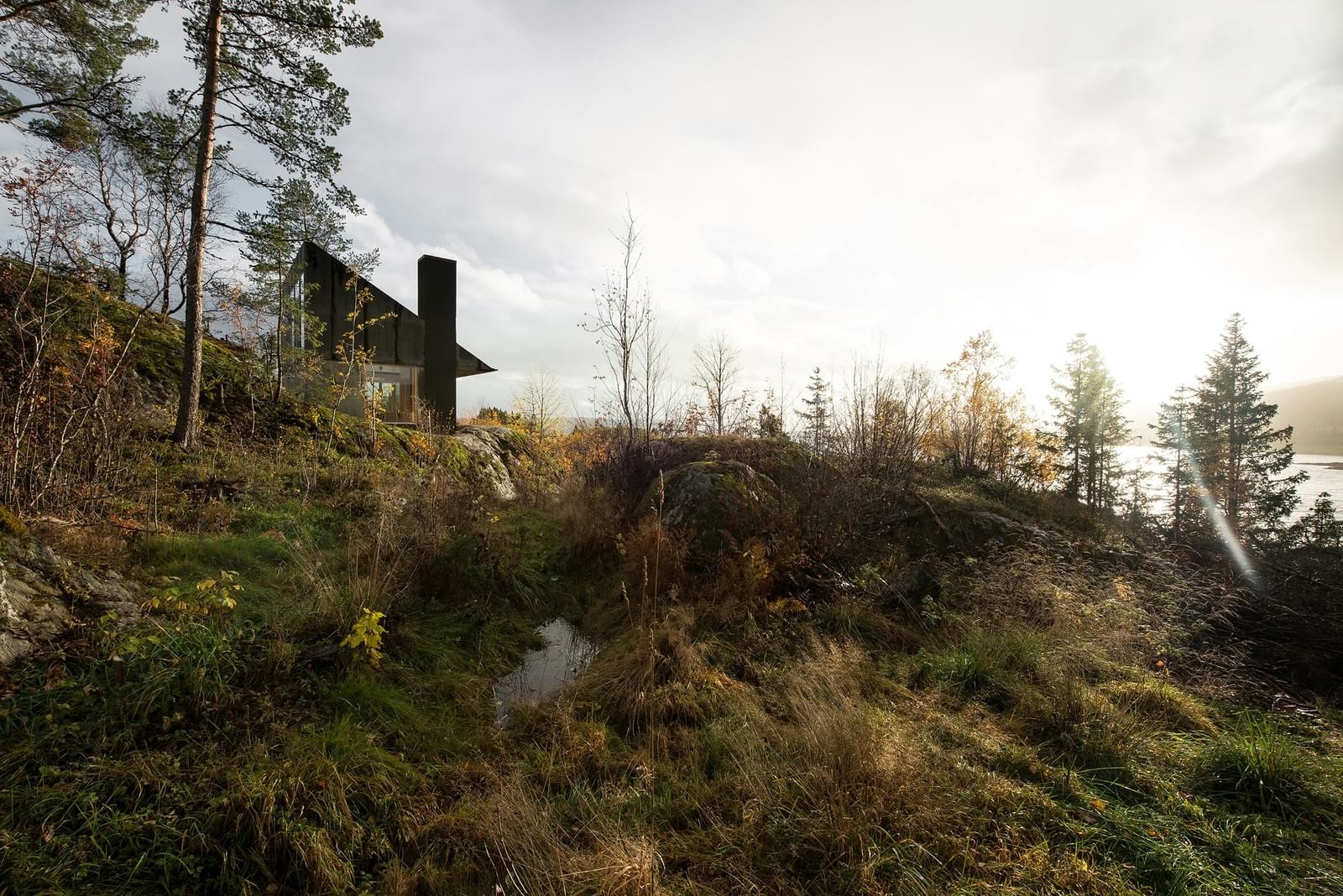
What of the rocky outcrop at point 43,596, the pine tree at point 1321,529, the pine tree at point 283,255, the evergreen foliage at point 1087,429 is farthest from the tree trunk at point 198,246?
the evergreen foliage at point 1087,429

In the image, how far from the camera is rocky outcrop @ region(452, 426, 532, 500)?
491 inches

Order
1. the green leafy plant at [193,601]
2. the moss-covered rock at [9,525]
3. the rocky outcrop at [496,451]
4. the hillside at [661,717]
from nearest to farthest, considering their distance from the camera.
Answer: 1. the hillside at [661,717]
2. the green leafy plant at [193,601]
3. the moss-covered rock at [9,525]
4. the rocky outcrop at [496,451]

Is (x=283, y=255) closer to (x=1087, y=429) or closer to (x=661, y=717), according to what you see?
(x=661, y=717)

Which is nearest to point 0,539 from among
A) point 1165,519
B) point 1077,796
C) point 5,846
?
point 5,846

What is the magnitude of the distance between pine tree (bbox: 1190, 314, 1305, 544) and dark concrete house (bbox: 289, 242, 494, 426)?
94.8 feet

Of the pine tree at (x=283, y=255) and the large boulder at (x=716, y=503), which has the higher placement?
the pine tree at (x=283, y=255)

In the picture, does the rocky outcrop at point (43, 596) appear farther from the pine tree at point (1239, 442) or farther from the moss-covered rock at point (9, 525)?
the pine tree at point (1239, 442)

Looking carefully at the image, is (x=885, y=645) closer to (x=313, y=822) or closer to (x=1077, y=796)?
(x=1077, y=796)

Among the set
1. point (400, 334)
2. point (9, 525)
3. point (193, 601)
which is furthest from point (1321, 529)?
point (400, 334)

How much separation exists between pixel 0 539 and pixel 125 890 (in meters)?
2.60

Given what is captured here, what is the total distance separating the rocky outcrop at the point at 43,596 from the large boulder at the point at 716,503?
4421mm

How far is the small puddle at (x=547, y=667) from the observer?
407 centimetres

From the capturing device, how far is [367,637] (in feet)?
11.7

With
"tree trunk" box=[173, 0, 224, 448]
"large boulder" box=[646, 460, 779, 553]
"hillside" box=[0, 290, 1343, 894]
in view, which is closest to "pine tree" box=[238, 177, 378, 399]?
"tree trunk" box=[173, 0, 224, 448]
